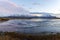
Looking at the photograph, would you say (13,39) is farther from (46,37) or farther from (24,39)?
(46,37)

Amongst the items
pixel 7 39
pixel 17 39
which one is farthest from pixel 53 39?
pixel 7 39

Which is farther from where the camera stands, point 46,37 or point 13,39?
point 46,37

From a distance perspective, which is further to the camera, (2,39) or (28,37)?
(28,37)

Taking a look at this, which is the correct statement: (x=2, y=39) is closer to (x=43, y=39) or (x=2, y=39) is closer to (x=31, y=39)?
(x=31, y=39)

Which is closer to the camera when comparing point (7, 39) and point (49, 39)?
point (7, 39)

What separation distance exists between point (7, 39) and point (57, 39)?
4736 millimetres

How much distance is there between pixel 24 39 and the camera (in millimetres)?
15219

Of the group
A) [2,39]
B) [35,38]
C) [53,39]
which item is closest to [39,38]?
[35,38]

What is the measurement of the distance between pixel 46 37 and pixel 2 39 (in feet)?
14.3

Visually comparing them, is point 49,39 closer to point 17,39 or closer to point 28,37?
point 28,37

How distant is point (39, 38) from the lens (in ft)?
51.4

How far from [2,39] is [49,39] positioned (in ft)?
14.5

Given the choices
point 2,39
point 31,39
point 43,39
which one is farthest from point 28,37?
point 2,39

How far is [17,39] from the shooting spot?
14867 millimetres
